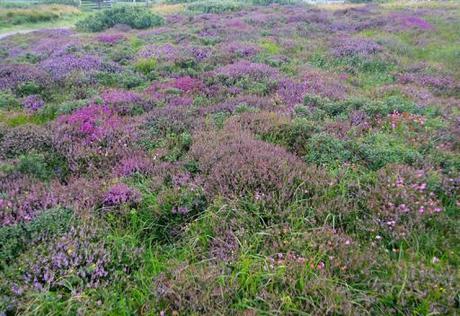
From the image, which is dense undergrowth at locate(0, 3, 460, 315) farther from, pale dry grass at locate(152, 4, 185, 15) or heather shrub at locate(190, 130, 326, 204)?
pale dry grass at locate(152, 4, 185, 15)

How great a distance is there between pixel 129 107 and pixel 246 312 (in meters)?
5.77

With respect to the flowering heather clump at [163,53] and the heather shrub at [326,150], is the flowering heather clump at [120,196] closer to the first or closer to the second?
the heather shrub at [326,150]

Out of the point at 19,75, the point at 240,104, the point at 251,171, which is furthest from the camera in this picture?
the point at 19,75

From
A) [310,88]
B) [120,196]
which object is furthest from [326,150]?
[310,88]

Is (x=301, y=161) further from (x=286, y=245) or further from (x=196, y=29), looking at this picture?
(x=196, y=29)

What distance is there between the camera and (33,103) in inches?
327

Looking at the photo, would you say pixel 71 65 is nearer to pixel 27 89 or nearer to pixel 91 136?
pixel 27 89

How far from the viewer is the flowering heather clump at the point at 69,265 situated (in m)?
3.37

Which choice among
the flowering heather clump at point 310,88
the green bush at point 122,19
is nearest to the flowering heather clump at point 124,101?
the flowering heather clump at point 310,88

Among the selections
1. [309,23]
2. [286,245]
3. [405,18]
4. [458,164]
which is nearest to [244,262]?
[286,245]

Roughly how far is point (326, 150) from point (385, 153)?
850mm

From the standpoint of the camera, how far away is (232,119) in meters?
6.90

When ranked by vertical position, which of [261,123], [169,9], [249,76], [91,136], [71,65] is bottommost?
[91,136]

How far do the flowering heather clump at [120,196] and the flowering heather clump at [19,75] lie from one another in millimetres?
6092
